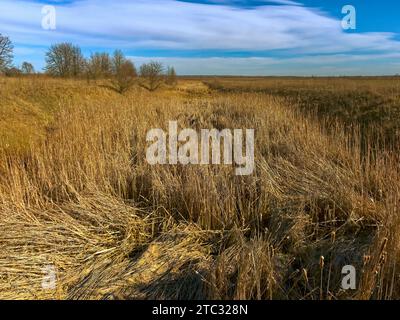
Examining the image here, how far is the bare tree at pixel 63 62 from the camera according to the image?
30.9 meters

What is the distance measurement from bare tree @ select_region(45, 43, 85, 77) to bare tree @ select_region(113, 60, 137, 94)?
4.43 metres

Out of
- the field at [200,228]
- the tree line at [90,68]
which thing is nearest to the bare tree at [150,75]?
the tree line at [90,68]

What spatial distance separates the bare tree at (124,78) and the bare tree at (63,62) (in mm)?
4432

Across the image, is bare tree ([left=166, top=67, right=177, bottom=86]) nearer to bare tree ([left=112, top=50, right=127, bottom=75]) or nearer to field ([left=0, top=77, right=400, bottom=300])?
bare tree ([left=112, top=50, right=127, bottom=75])

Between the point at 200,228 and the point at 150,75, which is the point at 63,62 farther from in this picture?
the point at 200,228

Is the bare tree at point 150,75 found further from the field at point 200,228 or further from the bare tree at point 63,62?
the field at point 200,228

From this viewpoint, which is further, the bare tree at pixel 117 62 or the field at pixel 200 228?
the bare tree at pixel 117 62

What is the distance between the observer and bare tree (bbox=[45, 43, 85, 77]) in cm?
3094

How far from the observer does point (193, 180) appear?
12.1 feet

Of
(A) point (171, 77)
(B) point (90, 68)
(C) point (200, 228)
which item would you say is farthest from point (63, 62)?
(C) point (200, 228)

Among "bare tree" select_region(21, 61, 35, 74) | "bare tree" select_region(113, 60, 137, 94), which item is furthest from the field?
"bare tree" select_region(21, 61, 35, 74)
